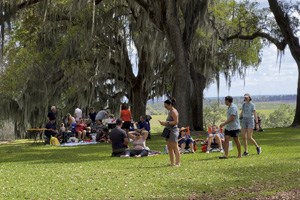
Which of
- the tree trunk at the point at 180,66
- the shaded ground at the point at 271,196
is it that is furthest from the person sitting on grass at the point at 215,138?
the shaded ground at the point at 271,196

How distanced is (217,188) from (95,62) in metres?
20.1

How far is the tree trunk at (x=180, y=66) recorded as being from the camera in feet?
72.2

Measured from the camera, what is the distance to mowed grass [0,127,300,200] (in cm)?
902

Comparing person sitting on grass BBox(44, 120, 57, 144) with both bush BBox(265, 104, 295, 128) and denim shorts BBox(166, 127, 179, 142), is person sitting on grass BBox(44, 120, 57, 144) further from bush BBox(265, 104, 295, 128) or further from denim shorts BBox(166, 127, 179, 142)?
bush BBox(265, 104, 295, 128)

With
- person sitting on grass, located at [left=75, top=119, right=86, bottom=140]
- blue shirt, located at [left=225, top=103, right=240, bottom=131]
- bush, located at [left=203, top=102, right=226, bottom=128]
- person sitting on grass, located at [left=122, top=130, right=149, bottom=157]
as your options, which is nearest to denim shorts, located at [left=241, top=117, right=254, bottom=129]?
blue shirt, located at [left=225, top=103, right=240, bottom=131]

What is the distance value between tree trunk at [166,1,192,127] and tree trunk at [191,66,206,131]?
17.8 ft

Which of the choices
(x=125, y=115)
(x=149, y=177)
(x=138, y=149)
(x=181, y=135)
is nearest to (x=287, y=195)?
(x=149, y=177)

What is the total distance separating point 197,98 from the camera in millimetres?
28281

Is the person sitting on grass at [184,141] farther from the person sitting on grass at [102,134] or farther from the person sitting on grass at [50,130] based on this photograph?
the person sitting on grass at [50,130]

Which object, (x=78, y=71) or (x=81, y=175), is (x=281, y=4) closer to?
(x=78, y=71)

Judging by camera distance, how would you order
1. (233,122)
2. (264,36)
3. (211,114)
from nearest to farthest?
(233,122) → (264,36) → (211,114)

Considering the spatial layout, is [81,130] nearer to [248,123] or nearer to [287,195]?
[248,123]

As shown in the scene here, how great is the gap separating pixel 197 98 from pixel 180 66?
603 centimetres

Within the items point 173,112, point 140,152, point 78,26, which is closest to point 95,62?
point 78,26
